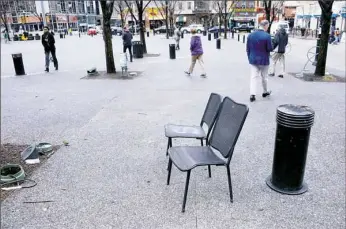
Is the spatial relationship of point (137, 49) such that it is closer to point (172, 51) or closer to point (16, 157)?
point (172, 51)

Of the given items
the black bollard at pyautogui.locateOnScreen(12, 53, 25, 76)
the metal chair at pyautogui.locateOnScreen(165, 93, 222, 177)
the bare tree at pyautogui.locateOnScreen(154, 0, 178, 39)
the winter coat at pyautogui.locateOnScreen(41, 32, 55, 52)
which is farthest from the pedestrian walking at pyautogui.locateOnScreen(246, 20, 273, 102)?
the bare tree at pyautogui.locateOnScreen(154, 0, 178, 39)

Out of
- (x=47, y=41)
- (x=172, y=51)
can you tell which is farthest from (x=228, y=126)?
(x=172, y=51)

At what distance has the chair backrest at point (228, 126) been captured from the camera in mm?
3254

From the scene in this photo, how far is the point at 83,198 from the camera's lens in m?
3.64

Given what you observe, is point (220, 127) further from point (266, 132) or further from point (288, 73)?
point (288, 73)

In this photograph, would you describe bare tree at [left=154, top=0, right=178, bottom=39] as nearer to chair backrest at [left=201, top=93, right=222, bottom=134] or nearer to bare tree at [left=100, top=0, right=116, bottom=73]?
bare tree at [left=100, top=0, right=116, bottom=73]

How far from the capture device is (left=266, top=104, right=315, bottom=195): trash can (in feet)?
11.2

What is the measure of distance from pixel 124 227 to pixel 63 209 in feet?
2.50

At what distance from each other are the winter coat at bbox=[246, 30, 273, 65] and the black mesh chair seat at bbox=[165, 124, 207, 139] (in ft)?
11.9

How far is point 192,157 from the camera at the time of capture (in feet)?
11.3

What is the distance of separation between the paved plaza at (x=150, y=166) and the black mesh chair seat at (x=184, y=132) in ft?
1.53

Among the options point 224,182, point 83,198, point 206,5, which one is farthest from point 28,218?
point 206,5

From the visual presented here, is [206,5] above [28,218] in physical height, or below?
above

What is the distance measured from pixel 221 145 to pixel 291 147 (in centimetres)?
75
